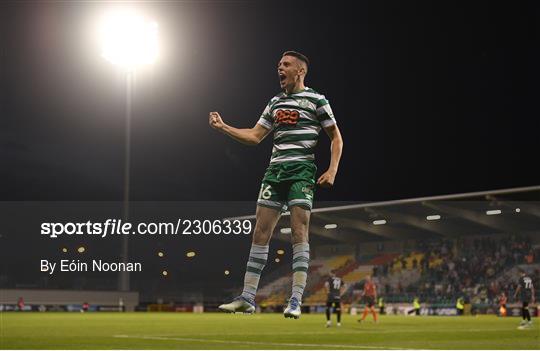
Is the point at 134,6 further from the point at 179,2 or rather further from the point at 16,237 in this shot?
the point at 16,237

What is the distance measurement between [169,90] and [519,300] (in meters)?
39.3

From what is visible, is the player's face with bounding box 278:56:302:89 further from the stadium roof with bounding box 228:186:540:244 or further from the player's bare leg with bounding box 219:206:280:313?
the stadium roof with bounding box 228:186:540:244

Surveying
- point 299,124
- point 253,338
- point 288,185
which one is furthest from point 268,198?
point 253,338

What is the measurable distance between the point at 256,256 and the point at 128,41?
710cm

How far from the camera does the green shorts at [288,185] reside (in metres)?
6.73

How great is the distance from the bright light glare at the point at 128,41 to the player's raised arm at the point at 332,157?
20.2 feet

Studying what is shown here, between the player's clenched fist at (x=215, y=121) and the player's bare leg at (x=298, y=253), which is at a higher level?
the player's clenched fist at (x=215, y=121)

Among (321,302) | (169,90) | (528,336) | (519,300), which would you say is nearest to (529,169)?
(519,300)

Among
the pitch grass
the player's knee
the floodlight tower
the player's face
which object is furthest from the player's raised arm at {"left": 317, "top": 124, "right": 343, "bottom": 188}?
the pitch grass

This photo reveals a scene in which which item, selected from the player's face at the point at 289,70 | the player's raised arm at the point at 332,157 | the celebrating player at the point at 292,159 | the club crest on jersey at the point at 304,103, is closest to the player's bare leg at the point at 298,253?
the celebrating player at the point at 292,159

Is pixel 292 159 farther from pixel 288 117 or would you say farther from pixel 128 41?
pixel 128 41

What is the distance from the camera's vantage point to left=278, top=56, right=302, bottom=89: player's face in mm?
6789

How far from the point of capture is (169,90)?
18547mm

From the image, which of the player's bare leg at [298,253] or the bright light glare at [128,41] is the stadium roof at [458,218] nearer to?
the bright light glare at [128,41]
